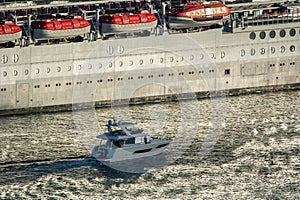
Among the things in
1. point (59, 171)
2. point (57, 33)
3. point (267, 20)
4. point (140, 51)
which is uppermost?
point (57, 33)

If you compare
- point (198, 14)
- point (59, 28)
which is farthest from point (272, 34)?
point (59, 28)

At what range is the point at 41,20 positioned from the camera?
122 meters

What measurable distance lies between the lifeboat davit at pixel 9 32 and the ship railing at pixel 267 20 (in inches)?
782

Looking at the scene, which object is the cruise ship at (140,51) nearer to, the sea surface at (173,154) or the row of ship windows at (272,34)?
the row of ship windows at (272,34)

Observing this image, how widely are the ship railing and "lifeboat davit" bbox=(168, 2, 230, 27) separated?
2330 mm

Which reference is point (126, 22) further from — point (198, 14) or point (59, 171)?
point (59, 171)

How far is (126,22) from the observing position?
12406 cm

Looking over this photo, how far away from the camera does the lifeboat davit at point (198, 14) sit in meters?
126

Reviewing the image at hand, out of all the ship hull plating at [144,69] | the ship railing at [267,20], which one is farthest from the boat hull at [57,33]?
the ship railing at [267,20]

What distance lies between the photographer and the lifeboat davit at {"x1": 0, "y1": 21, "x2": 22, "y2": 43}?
394 ft

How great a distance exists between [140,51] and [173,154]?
2050 centimetres

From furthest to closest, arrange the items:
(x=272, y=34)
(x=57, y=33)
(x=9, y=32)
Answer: (x=272, y=34) < (x=57, y=33) < (x=9, y=32)

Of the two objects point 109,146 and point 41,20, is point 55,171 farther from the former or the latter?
point 41,20

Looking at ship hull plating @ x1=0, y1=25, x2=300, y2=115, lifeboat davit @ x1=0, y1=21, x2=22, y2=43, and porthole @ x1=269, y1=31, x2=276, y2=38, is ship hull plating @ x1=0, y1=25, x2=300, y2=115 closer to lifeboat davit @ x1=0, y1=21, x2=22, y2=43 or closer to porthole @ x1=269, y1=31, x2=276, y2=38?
porthole @ x1=269, y1=31, x2=276, y2=38
